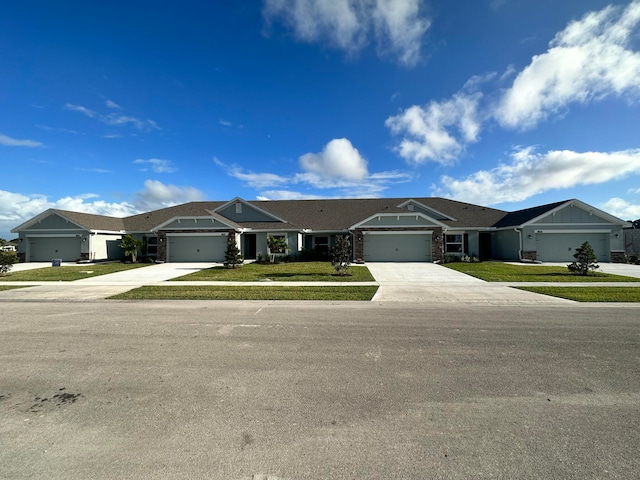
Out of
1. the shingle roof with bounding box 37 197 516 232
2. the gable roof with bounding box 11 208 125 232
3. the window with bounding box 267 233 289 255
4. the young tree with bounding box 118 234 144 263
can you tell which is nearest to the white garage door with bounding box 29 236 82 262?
the gable roof with bounding box 11 208 125 232

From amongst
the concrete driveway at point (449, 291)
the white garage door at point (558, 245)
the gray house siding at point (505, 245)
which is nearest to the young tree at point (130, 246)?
the concrete driveway at point (449, 291)

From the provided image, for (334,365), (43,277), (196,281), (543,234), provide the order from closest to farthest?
1. (334,365)
2. (196,281)
3. (43,277)
4. (543,234)

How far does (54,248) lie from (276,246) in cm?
1883

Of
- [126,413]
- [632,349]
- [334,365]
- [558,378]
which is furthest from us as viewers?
[632,349]

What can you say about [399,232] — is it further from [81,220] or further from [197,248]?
[81,220]

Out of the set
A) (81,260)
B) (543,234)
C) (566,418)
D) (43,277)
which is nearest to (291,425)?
(566,418)

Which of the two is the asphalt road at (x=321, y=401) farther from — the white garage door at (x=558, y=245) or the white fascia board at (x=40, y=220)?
the white fascia board at (x=40, y=220)

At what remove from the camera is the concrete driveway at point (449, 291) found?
1016 cm

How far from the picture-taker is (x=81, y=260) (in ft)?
81.9

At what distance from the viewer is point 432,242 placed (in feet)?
78.9

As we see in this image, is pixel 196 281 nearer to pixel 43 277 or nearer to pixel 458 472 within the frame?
pixel 43 277

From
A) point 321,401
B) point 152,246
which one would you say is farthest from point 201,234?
point 321,401

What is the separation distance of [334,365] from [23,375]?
4598mm

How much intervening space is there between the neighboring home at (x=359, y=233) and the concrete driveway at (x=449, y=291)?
8404mm
